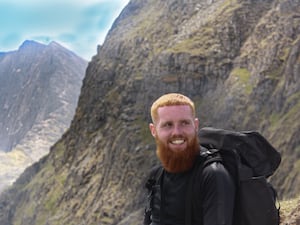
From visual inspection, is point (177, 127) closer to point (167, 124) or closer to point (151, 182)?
point (167, 124)

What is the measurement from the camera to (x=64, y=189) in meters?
165

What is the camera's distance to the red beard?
20.2 ft

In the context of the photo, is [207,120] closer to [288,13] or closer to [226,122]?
[226,122]

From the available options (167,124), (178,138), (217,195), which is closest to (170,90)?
(167,124)

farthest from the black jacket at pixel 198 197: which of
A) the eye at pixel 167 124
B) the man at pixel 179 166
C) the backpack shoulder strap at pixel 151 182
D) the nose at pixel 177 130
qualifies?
the eye at pixel 167 124

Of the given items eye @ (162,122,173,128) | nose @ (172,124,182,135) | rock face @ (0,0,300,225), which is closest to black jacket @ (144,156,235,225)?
nose @ (172,124,182,135)

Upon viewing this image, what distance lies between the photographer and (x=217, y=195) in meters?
5.65

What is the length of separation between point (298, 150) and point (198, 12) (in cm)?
8929

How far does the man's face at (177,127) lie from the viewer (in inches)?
245

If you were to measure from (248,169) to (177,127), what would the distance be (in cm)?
94

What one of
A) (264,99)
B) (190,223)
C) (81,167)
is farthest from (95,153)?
(190,223)

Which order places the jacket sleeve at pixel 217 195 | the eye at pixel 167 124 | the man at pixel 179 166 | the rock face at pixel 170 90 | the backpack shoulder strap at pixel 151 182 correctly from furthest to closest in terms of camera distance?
the rock face at pixel 170 90
the backpack shoulder strap at pixel 151 182
the eye at pixel 167 124
the man at pixel 179 166
the jacket sleeve at pixel 217 195

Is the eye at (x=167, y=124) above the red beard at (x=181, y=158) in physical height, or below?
above

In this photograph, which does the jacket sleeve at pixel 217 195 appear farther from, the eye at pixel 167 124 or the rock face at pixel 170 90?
the rock face at pixel 170 90
